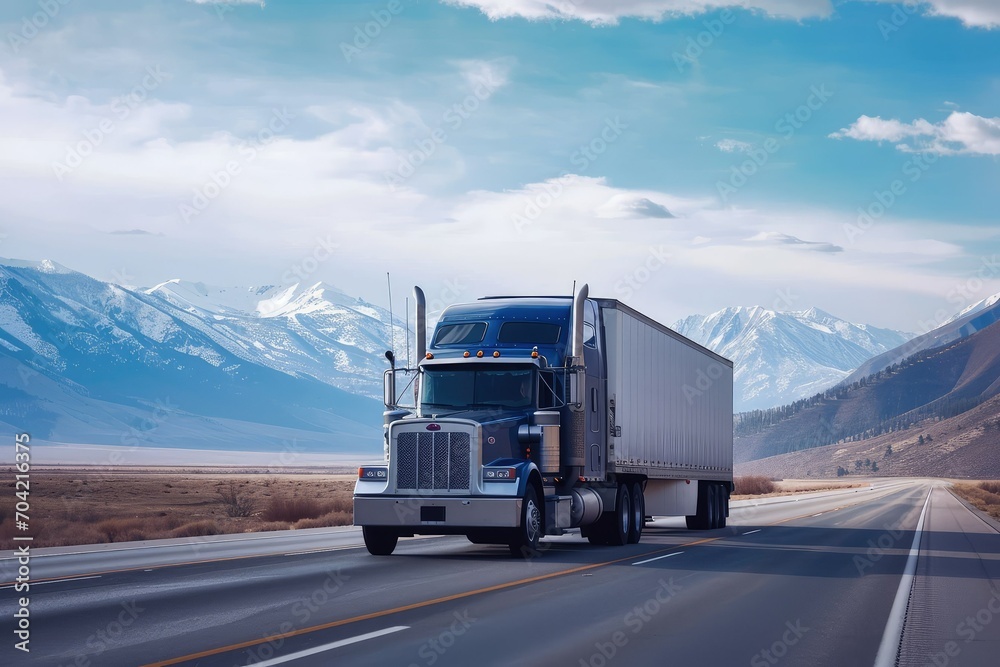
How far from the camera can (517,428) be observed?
2117 centimetres

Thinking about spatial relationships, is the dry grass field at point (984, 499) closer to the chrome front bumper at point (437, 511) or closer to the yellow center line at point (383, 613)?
the chrome front bumper at point (437, 511)

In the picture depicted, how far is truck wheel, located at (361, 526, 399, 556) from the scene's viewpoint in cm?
2133

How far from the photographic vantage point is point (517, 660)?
10.5 metres

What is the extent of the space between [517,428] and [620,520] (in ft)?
16.7

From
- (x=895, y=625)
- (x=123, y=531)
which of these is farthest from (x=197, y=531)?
(x=895, y=625)

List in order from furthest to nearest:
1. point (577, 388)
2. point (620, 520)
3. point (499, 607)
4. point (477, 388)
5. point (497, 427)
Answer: point (620, 520), point (477, 388), point (577, 388), point (497, 427), point (499, 607)

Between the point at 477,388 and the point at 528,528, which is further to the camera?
the point at 477,388

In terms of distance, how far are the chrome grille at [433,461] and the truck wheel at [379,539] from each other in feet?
3.78

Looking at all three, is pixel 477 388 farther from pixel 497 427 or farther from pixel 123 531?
pixel 123 531

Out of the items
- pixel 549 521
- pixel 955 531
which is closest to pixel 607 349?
pixel 549 521

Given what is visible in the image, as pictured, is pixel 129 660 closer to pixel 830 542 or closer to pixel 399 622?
pixel 399 622

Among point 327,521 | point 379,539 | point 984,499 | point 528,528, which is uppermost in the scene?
point 528,528

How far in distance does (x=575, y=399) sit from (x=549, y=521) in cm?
215

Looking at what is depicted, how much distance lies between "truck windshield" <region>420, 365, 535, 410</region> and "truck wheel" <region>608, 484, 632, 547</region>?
14.8ft
